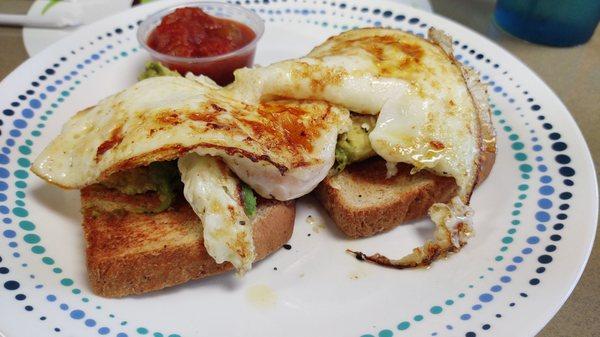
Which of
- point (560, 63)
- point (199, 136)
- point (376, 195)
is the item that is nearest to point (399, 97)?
point (376, 195)

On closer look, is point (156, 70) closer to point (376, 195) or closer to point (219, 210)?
point (219, 210)

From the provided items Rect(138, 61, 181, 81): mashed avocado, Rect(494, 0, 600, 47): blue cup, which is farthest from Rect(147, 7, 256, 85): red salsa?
Rect(494, 0, 600, 47): blue cup

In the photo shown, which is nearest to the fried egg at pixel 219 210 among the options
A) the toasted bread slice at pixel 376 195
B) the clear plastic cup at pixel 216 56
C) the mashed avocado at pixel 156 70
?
the toasted bread slice at pixel 376 195

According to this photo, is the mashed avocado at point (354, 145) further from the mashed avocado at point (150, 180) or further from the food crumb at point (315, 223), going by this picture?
the mashed avocado at point (150, 180)

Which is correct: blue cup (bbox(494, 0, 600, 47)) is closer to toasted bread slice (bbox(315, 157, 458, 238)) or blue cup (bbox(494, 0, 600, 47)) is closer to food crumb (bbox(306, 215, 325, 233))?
toasted bread slice (bbox(315, 157, 458, 238))

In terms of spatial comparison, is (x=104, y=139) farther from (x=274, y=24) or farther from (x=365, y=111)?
(x=274, y=24)

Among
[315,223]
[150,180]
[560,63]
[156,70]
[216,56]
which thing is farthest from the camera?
[560,63]
